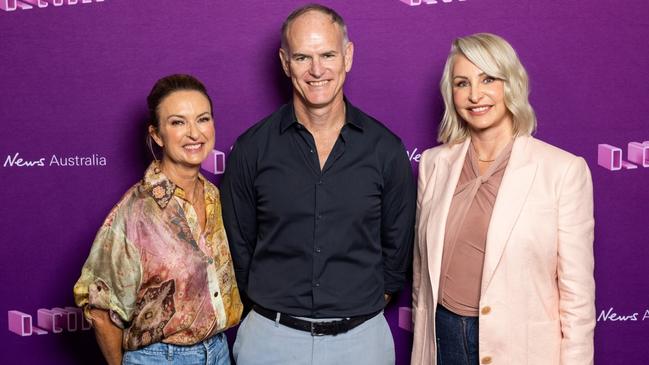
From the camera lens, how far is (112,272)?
185 centimetres

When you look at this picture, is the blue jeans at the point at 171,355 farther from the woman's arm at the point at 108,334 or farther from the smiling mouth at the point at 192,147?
the smiling mouth at the point at 192,147

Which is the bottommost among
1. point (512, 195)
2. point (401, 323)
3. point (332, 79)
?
point (401, 323)

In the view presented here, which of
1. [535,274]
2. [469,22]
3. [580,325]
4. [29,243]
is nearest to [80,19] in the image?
[29,243]

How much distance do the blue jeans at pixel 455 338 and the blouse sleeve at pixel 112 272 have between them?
2.84 ft

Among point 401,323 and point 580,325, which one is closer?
point 580,325

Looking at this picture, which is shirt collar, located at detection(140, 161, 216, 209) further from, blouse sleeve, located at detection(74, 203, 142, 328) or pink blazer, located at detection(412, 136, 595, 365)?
pink blazer, located at detection(412, 136, 595, 365)

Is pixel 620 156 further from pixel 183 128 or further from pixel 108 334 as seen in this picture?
pixel 108 334

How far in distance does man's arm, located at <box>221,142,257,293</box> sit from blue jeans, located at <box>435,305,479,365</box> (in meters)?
0.63

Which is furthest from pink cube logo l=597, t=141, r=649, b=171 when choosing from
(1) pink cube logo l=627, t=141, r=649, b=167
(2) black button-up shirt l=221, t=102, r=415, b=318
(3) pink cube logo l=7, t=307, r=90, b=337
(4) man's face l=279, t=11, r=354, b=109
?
(3) pink cube logo l=7, t=307, r=90, b=337

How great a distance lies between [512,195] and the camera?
1.96 meters

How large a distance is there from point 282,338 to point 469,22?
4.29ft

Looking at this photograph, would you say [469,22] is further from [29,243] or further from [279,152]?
[29,243]

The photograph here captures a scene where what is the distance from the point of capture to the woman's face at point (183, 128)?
1939mm

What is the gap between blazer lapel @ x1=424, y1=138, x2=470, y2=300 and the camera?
205cm
